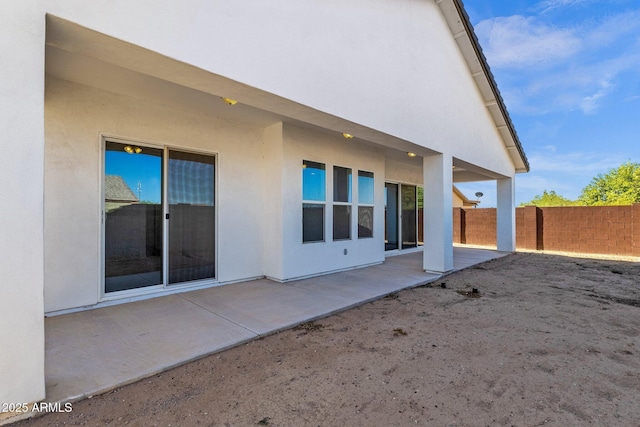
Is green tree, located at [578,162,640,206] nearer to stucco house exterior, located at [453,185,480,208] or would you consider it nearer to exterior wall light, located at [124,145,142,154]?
stucco house exterior, located at [453,185,480,208]

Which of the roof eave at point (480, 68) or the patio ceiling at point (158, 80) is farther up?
the roof eave at point (480, 68)

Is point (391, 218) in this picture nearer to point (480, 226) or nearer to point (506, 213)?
point (506, 213)

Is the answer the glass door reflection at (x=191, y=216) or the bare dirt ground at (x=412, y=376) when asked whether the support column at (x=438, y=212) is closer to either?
the bare dirt ground at (x=412, y=376)

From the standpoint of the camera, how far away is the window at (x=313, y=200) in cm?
552

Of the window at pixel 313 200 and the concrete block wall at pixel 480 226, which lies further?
the concrete block wall at pixel 480 226

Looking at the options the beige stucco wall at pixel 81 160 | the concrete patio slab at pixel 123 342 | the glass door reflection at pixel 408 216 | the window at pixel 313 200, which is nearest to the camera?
the concrete patio slab at pixel 123 342

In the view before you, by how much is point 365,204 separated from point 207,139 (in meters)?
3.68

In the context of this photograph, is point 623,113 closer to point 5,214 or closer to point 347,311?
point 347,311

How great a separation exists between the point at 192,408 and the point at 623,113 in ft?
116

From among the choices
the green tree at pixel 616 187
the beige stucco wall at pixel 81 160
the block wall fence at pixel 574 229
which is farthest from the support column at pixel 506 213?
the green tree at pixel 616 187

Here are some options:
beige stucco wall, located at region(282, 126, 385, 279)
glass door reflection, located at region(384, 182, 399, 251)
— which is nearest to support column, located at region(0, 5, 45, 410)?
beige stucco wall, located at region(282, 126, 385, 279)

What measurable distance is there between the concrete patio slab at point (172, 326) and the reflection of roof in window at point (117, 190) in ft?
4.72

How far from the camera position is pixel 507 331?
323cm

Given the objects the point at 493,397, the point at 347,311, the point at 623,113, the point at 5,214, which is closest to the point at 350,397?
the point at 493,397
